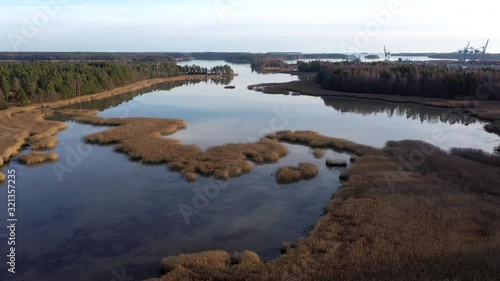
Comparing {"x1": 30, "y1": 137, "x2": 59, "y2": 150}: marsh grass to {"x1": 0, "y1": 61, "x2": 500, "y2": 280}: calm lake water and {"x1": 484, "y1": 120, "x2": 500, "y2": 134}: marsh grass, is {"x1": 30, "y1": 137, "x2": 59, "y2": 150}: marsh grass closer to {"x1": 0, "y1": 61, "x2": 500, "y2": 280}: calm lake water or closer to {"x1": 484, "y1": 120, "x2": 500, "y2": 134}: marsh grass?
{"x1": 0, "y1": 61, "x2": 500, "y2": 280}: calm lake water

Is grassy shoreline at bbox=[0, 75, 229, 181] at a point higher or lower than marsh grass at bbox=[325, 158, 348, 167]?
lower

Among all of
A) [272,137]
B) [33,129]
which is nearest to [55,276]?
[272,137]

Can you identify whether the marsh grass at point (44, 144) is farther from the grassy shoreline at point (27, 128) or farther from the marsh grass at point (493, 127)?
the marsh grass at point (493, 127)

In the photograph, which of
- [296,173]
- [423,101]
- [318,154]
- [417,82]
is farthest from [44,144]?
[417,82]

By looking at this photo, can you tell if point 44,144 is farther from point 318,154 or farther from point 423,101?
point 423,101

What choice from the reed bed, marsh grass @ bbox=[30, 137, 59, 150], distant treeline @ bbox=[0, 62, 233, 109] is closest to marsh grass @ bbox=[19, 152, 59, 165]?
marsh grass @ bbox=[30, 137, 59, 150]

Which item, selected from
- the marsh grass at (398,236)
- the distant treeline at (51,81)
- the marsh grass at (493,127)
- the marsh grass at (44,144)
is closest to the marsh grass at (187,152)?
the marsh grass at (44,144)

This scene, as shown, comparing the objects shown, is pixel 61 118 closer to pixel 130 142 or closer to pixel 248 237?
pixel 130 142
